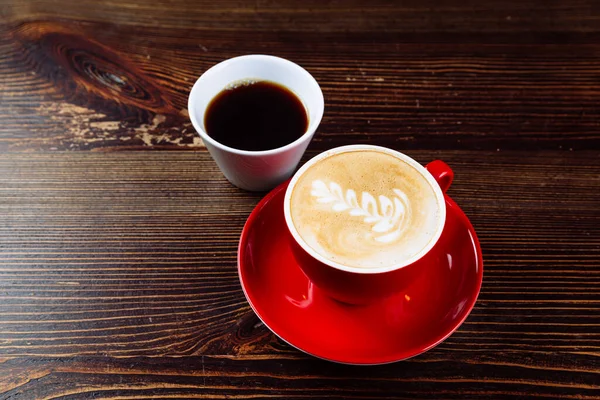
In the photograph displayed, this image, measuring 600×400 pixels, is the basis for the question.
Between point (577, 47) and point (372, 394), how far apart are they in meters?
0.80

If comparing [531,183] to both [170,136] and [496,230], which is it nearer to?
[496,230]

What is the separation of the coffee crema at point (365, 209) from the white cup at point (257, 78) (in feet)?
0.24

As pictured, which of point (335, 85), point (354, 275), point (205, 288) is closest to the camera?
point (354, 275)

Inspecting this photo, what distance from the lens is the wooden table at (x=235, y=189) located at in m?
0.70

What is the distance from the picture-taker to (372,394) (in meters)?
0.69

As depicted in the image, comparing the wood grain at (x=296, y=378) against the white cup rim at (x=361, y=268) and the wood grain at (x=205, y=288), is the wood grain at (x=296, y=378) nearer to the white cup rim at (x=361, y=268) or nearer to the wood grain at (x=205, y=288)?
the wood grain at (x=205, y=288)

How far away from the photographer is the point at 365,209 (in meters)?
0.67

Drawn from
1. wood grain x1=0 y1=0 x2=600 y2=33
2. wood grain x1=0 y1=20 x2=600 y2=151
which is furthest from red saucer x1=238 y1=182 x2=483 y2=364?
wood grain x1=0 y1=0 x2=600 y2=33

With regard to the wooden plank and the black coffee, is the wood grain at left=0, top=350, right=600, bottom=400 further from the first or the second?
the black coffee

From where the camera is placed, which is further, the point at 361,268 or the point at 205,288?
the point at 205,288

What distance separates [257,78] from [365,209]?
33 centimetres

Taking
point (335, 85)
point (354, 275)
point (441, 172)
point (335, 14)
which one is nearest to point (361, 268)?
point (354, 275)

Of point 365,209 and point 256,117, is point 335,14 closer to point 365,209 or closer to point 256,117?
point 256,117

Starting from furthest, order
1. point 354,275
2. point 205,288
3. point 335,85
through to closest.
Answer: point 335,85
point 205,288
point 354,275
